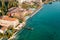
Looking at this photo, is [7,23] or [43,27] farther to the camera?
[43,27]

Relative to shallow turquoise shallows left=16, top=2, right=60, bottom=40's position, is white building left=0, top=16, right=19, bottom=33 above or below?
above

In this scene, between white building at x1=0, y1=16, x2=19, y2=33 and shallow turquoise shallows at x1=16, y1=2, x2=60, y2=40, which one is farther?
white building at x1=0, y1=16, x2=19, y2=33

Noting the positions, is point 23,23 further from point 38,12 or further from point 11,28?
point 38,12

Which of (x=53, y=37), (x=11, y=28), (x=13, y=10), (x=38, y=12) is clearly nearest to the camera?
(x=53, y=37)

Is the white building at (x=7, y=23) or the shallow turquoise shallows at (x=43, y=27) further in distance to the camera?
the white building at (x=7, y=23)

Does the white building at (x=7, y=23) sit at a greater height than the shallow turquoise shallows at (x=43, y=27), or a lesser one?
greater

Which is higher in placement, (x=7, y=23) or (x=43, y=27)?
(x=7, y=23)

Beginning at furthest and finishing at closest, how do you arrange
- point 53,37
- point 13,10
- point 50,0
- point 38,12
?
point 50,0, point 38,12, point 13,10, point 53,37

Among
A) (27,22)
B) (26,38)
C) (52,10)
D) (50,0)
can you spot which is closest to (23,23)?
(27,22)
